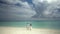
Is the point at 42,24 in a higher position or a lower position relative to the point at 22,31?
higher

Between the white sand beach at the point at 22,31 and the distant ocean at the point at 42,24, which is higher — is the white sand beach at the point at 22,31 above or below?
below

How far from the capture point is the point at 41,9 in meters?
1.52

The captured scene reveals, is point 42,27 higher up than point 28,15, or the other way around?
point 28,15

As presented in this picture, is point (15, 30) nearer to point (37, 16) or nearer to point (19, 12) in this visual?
point (19, 12)

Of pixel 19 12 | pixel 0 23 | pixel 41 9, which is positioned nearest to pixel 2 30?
pixel 0 23

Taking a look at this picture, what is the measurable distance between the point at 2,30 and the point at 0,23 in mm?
121

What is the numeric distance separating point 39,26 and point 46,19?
0.52 feet

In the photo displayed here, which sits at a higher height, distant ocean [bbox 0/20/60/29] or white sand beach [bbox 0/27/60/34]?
distant ocean [bbox 0/20/60/29]

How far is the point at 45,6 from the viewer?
1.52m

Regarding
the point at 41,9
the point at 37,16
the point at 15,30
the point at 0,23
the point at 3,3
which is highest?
the point at 3,3

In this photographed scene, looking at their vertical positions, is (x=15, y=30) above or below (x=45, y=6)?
below

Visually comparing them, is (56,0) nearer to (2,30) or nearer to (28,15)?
(28,15)

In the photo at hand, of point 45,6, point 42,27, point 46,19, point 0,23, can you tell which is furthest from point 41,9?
point 0,23

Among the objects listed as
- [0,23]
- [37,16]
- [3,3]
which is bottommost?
[0,23]
